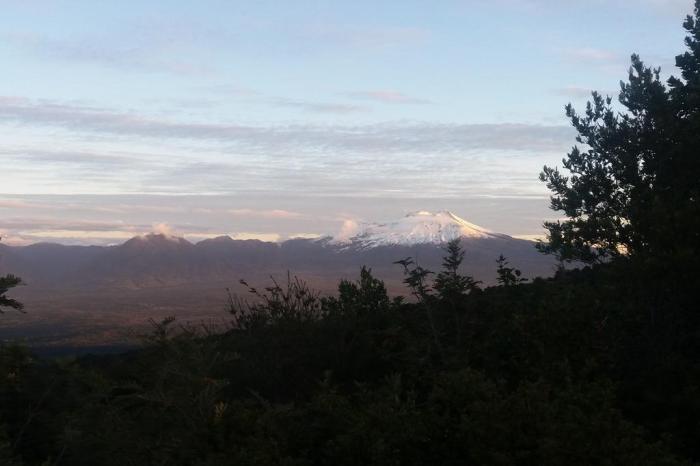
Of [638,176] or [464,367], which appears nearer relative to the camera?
[464,367]

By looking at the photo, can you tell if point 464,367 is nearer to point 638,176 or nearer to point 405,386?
point 405,386

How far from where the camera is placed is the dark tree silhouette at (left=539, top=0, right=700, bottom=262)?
33.6 ft

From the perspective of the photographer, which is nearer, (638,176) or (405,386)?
(405,386)

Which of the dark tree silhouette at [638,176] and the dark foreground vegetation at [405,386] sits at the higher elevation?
the dark tree silhouette at [638,176]

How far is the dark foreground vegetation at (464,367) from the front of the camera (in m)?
6.29

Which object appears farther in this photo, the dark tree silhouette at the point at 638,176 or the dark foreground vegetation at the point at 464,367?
the dark tree silhouette at the point at 638,176

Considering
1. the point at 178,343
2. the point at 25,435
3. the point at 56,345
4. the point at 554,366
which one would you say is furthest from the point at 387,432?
the point at 56,345

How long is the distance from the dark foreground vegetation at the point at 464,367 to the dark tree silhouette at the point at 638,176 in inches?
1.4

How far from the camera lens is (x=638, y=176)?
41.0 feet

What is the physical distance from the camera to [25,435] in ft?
34.7

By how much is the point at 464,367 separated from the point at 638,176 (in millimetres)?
5749

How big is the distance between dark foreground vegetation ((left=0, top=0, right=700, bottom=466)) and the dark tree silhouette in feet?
0.11

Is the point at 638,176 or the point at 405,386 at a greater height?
the point at 638,176

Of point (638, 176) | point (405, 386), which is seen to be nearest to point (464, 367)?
point (405, 386)
